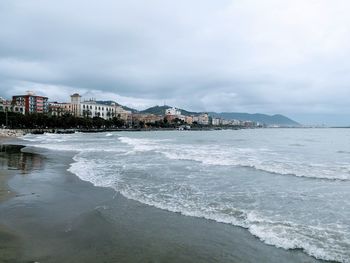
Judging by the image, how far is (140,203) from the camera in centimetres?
1121

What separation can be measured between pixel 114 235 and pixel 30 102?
14618cm

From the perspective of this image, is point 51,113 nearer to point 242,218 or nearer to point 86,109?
point 86,109

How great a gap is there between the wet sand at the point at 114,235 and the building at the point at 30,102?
138m

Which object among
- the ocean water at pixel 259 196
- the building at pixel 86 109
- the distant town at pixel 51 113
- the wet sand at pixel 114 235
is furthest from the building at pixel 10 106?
the wet sand at pixel 114 235

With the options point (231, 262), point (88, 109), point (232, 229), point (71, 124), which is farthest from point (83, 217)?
point (88, 109)

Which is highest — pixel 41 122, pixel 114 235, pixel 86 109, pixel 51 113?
pixel 86 109

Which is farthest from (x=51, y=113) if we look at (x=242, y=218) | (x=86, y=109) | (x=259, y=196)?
(x=242, y=218)

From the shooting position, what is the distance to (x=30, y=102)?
465 ft

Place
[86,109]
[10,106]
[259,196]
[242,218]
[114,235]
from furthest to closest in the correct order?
1. [86,109]
2. [10,106]
3. [259,196]
4. [242,218]
5. [114,235]

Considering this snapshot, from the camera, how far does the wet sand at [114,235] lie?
668 cm

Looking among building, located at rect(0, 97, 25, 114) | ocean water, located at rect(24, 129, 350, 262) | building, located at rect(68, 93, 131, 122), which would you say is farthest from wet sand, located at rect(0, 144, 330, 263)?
building, located at rect(68, 93, 131, 122)

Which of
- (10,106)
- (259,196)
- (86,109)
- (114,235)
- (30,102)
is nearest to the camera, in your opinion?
(114,235)

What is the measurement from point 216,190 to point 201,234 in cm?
546

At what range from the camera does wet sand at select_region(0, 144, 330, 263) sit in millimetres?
6676
